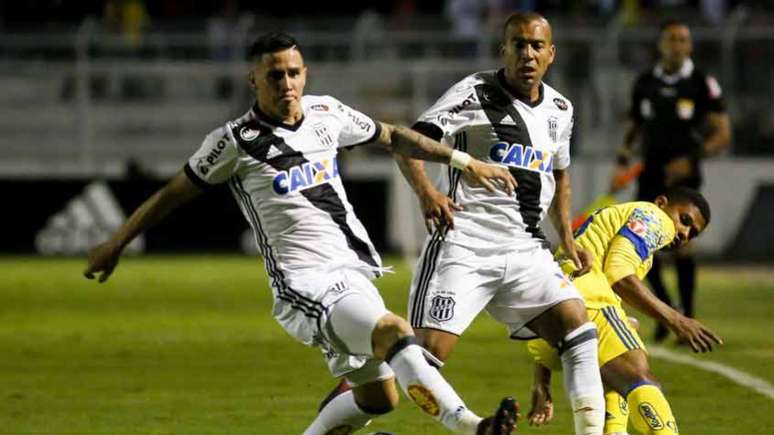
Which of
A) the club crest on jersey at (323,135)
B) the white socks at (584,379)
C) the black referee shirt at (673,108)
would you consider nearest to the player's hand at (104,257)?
the club crest on jersey at (323,135)

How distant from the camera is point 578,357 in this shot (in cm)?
702

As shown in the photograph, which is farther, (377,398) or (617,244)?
(617,244)

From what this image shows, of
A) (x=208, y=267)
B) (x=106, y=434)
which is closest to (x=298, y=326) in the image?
(x=106, y=434)

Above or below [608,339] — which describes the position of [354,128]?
above

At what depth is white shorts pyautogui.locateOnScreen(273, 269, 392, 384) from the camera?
6449 mm

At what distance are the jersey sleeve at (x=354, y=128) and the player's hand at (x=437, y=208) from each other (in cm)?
38

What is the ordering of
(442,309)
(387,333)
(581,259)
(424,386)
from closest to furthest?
(424,386) → (387,333) → (442,309) → (581,259)

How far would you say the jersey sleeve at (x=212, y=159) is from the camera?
667cm

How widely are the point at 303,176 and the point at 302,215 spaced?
173mm

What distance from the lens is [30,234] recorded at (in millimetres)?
21688

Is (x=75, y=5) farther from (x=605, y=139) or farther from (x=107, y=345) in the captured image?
(x=107, y=345)

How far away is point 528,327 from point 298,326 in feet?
4.26

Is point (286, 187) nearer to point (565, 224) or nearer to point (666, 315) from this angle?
point (565, 224)

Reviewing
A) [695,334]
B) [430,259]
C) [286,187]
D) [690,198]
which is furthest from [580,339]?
[286,187]
